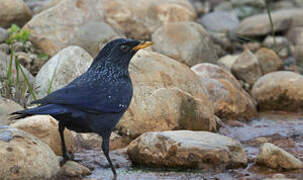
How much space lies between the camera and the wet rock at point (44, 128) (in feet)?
18.8

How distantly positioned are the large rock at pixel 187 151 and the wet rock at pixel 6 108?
4.49 feet

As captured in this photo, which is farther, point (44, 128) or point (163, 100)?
point (163, 100)

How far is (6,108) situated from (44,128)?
68 cm

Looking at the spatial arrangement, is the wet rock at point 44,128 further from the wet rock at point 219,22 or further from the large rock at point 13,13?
the wet rock at point 219,22

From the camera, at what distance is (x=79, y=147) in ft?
21.1

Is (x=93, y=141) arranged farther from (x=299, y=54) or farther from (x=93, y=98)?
(x=299, y=54)

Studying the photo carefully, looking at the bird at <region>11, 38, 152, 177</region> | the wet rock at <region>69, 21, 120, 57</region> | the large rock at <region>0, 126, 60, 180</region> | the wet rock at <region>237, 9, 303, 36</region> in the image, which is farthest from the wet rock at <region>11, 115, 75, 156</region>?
the wet rock at <region>237, 9, 303, 36</region>

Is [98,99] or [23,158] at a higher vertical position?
[98,99]

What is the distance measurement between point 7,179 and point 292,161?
8.79ft

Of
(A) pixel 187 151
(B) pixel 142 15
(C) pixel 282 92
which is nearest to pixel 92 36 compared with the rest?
(B) pixel 142 15

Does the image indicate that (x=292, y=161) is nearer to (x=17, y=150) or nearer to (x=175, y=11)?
(x=17, y=150)

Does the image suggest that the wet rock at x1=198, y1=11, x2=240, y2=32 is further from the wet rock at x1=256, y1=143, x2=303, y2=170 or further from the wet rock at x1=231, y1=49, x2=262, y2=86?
the wet rock at x1=256, y1=143, x2=303, y2=170

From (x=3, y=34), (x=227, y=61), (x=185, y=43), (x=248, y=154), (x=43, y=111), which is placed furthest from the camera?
(x=227, y=61)

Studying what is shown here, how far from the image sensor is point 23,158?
15.9 ft
